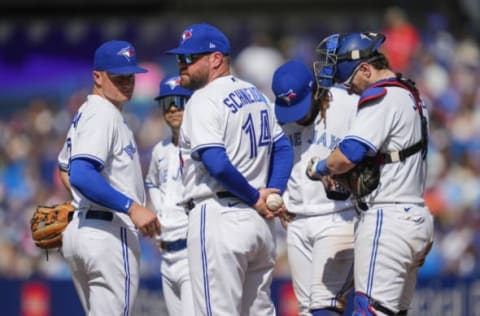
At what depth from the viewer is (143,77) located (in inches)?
731

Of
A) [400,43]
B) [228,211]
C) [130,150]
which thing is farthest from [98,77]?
[400,43]

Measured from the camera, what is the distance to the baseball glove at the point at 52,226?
815cm

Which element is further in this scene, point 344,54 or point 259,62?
point 259,62

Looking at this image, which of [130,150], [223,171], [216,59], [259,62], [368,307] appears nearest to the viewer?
[223,171]

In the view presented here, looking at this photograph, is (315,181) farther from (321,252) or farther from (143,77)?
(143,77)

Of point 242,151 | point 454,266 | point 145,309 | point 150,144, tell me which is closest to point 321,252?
point 242,151

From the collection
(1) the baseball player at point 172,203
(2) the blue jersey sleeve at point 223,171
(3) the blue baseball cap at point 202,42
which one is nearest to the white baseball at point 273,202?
(2) the blue jersey sleeve at point 223,171

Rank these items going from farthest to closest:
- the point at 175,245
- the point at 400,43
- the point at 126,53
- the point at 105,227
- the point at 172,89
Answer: the point at 400,43 → the point at 172,89 → the point at 175,245 → the point at 126,53 → the point at 105,227

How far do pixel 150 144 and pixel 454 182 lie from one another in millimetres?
4560

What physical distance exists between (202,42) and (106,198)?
1173 mm

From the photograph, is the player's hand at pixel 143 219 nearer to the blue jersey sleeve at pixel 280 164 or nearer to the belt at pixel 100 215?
the belt at pixel 100 215

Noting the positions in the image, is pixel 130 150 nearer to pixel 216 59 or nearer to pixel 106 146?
pixel 106 146

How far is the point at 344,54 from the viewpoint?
7684 mm

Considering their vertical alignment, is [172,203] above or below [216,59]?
below
